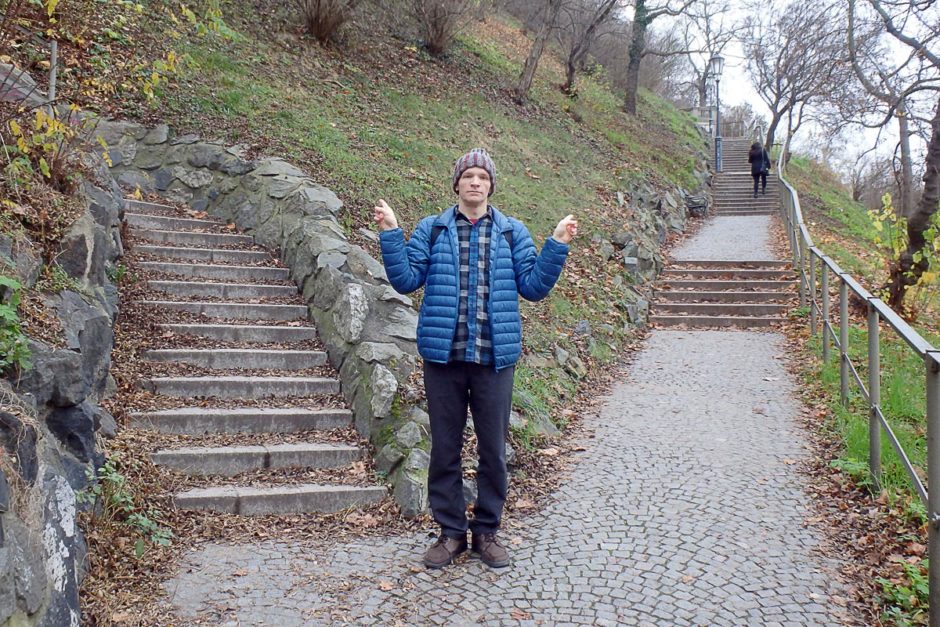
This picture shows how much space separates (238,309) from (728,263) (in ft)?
29.6

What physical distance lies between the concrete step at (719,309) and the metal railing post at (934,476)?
798 centimetres

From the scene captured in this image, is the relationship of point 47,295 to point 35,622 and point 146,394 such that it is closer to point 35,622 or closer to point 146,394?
point 146,394

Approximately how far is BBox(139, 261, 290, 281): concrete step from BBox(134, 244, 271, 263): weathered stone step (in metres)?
0.22

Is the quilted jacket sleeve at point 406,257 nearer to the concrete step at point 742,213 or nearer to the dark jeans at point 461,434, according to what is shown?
the dark jeans at point 461,434

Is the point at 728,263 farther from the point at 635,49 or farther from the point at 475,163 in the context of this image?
the point at 635,49

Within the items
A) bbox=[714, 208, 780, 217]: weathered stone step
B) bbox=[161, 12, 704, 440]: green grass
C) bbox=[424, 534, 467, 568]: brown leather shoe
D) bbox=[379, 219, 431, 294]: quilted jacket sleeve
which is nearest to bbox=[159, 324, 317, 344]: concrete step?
bbox=[161, 12, 704, 440]: green grass

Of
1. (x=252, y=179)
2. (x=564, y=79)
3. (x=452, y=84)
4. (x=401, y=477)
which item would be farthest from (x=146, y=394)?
(x=564, y=79)

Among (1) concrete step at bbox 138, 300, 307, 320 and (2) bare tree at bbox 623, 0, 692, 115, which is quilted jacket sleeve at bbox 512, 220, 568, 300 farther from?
(2) bare tree at bbox 623, 0, 692, 115

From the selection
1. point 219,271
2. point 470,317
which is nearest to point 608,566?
point 470,317

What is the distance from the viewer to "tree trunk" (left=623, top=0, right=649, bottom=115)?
22.7 meters

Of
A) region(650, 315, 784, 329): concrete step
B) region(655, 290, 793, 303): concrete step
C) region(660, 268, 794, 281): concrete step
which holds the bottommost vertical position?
region(650, 315, 784, 329): concrete step

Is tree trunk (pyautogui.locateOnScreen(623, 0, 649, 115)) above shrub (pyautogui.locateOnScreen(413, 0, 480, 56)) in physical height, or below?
above

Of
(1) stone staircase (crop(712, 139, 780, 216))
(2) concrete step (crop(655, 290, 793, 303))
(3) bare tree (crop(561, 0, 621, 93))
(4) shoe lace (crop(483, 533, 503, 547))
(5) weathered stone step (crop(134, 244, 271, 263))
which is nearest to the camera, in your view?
(4) shoe lace (crop(483, 533, 503, 547))

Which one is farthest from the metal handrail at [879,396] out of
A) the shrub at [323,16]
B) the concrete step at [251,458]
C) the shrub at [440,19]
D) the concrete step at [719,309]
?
the shrub at [440,19]
